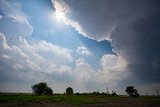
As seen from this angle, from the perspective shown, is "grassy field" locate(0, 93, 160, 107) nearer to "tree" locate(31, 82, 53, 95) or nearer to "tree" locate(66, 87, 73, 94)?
"tree" locate(31, 82, 53, 95)

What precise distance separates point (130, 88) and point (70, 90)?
47.9 m

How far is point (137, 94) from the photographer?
132 m

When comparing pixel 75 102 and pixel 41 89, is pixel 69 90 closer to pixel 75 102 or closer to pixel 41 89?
pixel 41 89

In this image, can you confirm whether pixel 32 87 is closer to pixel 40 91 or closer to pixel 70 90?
pixel 40 91

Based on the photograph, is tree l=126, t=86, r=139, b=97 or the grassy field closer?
the grassy field

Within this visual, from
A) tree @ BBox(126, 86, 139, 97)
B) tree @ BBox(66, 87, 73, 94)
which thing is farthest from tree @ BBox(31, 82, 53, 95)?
tree @ BBox(126, 86, 139, 97)

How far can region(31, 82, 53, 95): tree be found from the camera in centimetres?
14338

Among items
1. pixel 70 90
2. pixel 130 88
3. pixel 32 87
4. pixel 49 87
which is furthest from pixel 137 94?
pixel 32 87

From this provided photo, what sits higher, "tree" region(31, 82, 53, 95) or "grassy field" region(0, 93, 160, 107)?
"tree" region(31, 82, 53, 95)

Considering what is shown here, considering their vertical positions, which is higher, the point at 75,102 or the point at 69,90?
the point at 69,90

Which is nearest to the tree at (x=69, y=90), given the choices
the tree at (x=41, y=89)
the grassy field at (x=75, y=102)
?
the tree at (x=41, y=89)

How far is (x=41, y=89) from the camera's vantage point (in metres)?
143

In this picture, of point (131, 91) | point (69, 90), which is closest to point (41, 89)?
point (69, 90)

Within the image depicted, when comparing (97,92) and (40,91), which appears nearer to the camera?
(97,92)
